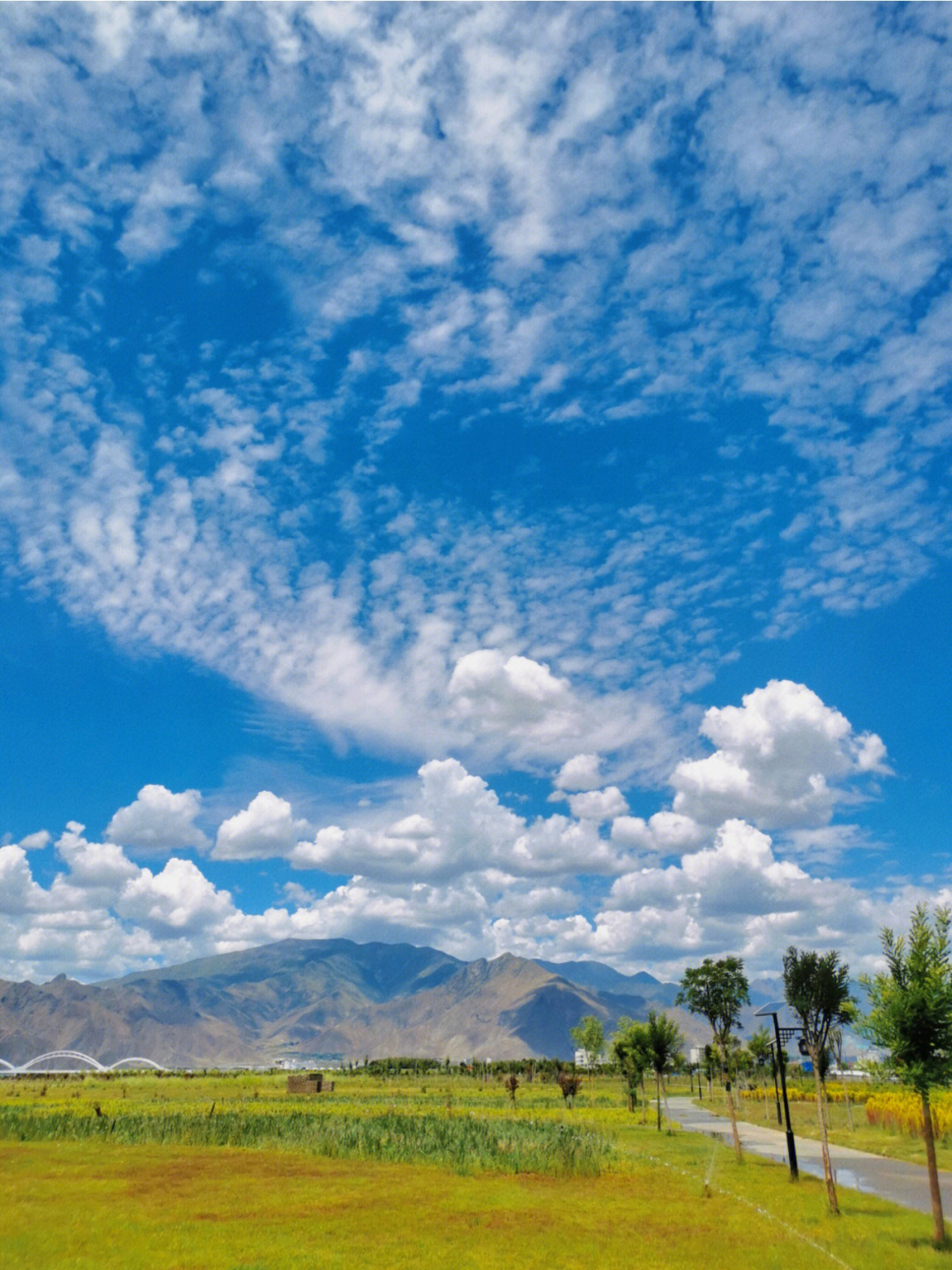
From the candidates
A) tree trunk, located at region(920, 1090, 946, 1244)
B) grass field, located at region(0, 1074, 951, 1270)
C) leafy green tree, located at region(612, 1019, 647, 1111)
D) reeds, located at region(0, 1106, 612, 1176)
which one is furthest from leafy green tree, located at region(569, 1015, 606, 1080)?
tree trunk, located at region(920, 1090, 946, 1244)

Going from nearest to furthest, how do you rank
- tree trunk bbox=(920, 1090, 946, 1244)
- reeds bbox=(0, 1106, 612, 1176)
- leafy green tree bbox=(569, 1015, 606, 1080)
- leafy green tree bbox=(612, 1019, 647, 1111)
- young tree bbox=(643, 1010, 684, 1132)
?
tree trunk bbox=(920, 1090, 946, 1244) → reeds bbox=(0, 1106, 612, 1176) → young tree bbox=(643, 1010, 684, 1132) → leafy green tree bbox=(612, 1019, 647, 1111) → leafy green tree bbox=(569, 1015, 606, 1080)

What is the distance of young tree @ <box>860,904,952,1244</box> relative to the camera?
81.8 feet

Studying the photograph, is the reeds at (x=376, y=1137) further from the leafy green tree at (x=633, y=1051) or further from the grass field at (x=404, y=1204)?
the leafy green tree at (x=633, y=1051)

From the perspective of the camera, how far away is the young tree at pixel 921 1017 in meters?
24.9

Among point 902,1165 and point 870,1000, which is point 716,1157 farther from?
point 870,1000

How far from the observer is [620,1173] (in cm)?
4112

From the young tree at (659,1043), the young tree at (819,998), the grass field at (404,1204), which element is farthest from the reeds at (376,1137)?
the young tree at (819,998)

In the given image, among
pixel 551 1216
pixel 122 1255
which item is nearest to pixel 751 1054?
pixel 551 1216

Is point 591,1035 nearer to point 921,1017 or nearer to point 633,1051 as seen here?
point 633,1051

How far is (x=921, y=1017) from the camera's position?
25.2m

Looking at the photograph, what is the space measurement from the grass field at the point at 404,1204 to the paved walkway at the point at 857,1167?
2.24 m

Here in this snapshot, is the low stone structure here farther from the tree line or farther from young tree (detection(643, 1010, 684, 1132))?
the tree line

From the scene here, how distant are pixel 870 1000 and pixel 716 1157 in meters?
26.7

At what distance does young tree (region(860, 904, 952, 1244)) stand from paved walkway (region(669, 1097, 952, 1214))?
8465mm
